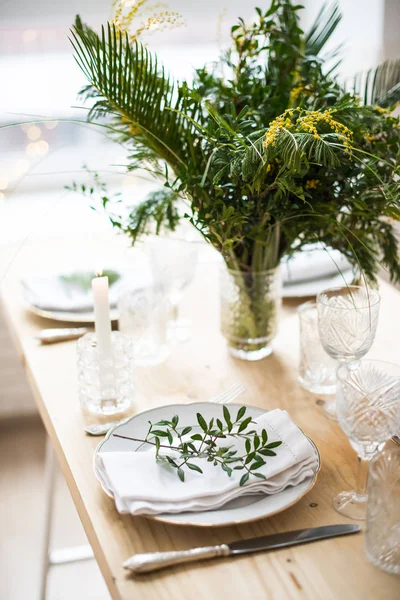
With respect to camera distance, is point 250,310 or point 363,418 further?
point 250,310

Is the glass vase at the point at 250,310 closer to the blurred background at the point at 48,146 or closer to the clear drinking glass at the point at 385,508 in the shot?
the clear drinking glass at the point at 385,508

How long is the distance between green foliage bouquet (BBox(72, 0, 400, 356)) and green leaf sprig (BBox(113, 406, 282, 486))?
29 centimetres

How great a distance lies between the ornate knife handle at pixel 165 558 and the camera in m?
A: 0.81

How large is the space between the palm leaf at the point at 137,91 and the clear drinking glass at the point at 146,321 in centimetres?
27

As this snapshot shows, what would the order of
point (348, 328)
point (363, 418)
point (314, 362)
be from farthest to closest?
1. point (314, 362)
2. point (348, 328)
3. point (363, 418)

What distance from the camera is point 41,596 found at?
63.6 inches

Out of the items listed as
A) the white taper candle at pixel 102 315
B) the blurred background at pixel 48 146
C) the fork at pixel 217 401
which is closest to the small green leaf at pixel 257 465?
the fork at pixel 217 401

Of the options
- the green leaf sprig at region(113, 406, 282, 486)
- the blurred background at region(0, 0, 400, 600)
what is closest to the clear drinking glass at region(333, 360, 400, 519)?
the green leaf sprig at region(113, 406, 282, 486)

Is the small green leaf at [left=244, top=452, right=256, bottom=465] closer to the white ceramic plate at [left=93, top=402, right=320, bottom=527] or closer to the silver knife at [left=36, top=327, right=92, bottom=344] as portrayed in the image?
the white ceramic plate at [left=93, top=402, right=320, bottom=527]

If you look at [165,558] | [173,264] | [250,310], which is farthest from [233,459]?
[173,264]

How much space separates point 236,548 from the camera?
2.77 ft

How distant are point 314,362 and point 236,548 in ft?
1.51

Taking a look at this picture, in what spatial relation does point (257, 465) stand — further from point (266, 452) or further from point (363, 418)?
point (363, 418)

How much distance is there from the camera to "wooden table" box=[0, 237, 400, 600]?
80 cm
